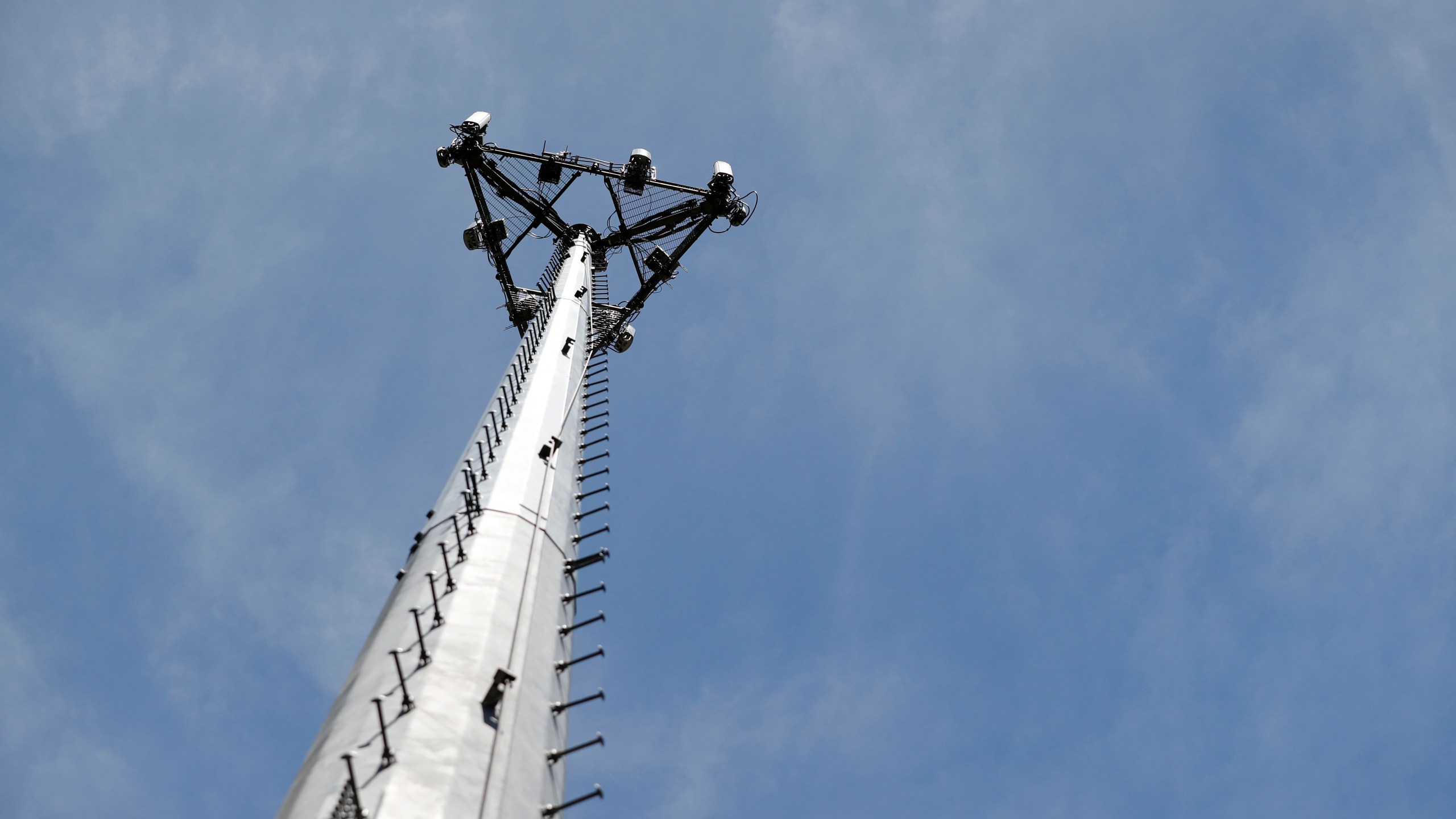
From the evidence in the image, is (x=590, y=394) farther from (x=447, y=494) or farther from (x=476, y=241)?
(x=476, y=241)

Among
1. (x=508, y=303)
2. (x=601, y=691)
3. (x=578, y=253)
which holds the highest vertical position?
(x=508, y=303)

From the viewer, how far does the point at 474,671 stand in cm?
962

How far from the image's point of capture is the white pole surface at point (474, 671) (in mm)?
8234

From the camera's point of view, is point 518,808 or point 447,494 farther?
point 447,494

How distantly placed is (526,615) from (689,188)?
76.1 ft

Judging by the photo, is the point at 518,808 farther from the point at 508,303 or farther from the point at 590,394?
the point at 508,303

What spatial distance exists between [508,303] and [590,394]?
1272cm

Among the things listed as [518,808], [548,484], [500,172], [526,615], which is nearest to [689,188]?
[500,172]

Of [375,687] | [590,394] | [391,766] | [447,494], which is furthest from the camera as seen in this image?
[590,394]

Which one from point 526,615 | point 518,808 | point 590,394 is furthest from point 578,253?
point 518,808

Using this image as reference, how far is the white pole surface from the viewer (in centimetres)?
823

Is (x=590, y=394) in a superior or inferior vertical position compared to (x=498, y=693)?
superior

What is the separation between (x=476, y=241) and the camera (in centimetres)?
3123

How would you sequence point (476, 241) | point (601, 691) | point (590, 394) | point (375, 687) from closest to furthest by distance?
point (375, 687) < point (601, 691) < point (590, 394) < point (476, 241)
